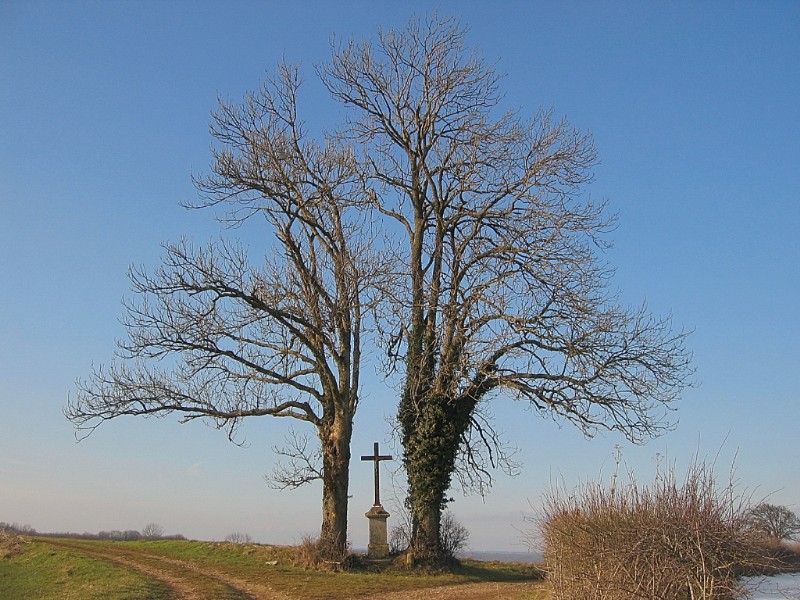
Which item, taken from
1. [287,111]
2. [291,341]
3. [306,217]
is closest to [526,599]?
[291,341]

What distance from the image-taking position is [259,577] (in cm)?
1755

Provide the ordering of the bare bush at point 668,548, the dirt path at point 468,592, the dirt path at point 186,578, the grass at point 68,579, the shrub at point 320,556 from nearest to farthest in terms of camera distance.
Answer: the bare bush at point 668,548
the grass at point 68,579
the dirt path at point 186,578
the dirt path at point 468,592
the shrub at point 320,556

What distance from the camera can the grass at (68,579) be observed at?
15.0 m

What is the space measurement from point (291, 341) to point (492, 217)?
6.73m

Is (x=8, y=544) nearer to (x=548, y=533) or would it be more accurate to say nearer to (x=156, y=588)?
(x=156, y=588)

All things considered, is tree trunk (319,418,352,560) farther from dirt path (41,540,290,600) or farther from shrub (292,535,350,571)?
dirt path (41,540,290,600)

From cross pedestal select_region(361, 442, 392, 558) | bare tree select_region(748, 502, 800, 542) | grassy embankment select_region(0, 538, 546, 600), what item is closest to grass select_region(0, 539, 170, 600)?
grassy embankment select_region(0, 538, 546, 600)

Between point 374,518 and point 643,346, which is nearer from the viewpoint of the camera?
point 643,346

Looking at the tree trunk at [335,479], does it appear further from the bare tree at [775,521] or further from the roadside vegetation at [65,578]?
the bare tree at [775,521]

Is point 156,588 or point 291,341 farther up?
point 291,341

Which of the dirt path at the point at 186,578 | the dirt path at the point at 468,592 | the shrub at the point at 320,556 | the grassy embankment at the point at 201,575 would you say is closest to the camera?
the dirt path at the point at 186,578

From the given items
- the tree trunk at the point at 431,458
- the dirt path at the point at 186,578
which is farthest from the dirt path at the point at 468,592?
the tree trunk at the point at 431,458

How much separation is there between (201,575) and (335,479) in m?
4.38

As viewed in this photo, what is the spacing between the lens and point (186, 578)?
57.0 ft
